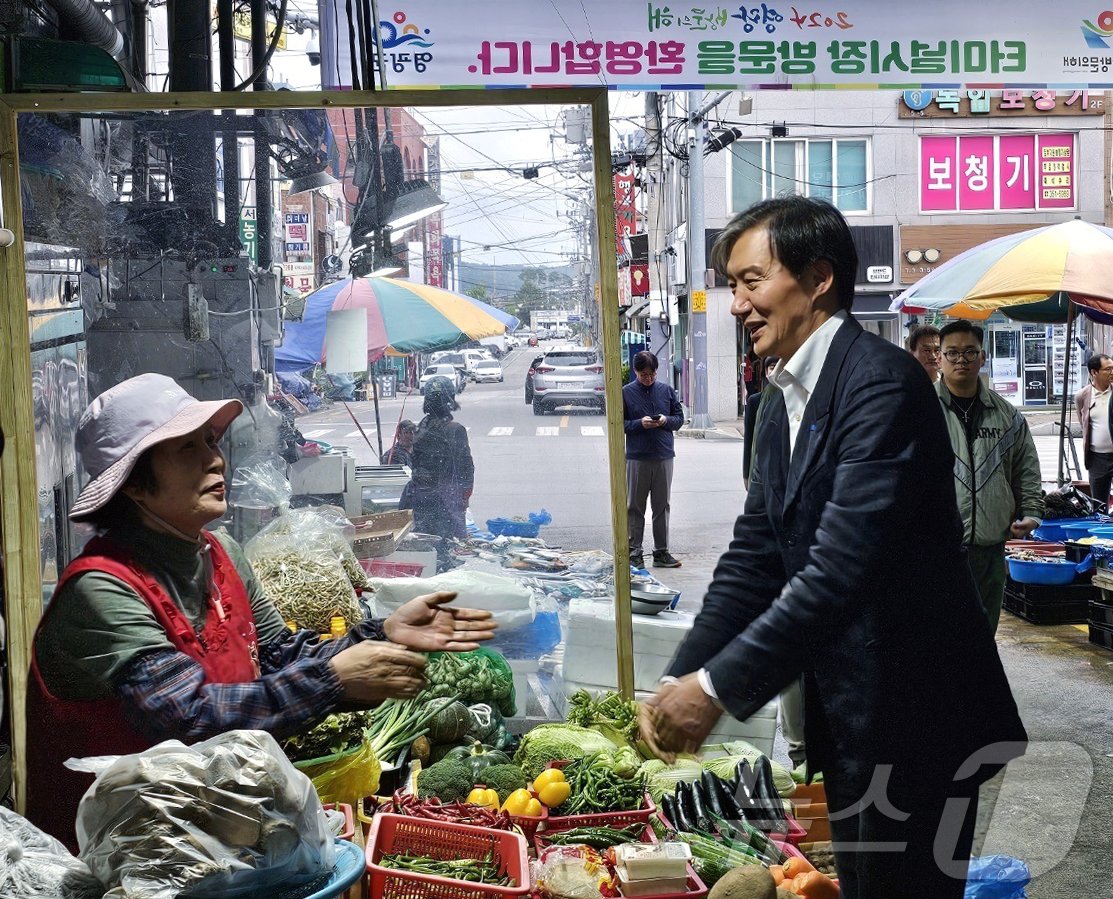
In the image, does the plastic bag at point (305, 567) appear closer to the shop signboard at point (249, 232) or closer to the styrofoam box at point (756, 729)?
the shop signboard at point (249, 232)

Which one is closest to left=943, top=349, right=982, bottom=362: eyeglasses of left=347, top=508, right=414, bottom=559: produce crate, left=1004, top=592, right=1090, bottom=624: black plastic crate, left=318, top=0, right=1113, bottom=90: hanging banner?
left=318, top=0, right=1113, bottom=90: hanging banner

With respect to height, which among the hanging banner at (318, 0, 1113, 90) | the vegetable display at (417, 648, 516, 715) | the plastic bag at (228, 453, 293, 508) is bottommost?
the vegetable display at (417, 648, 516, 715)

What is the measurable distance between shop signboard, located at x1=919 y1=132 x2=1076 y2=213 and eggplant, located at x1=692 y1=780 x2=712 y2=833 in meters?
24.2

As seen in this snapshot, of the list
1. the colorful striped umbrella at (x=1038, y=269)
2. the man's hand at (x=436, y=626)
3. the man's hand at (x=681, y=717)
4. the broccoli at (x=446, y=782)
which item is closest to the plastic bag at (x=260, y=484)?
the broccoli at (x=446, y=782)

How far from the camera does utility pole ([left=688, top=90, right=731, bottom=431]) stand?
2309cm

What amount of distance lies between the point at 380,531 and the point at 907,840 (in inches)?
106

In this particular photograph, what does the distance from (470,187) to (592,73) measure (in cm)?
112

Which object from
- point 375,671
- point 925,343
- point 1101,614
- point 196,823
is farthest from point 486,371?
point 1101,614

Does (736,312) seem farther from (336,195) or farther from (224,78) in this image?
(224,78)

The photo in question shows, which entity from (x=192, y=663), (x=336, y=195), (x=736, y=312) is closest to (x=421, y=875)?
(x=192, y=663)

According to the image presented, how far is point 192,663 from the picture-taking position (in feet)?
7.91

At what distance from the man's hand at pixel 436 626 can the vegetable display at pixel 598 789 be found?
57.3 inches

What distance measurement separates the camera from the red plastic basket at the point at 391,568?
469 cm

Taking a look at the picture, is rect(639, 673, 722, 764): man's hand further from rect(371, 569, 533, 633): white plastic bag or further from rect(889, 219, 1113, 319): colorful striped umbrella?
rect(889, 219, 1113, 319): colorful striped umbrella
